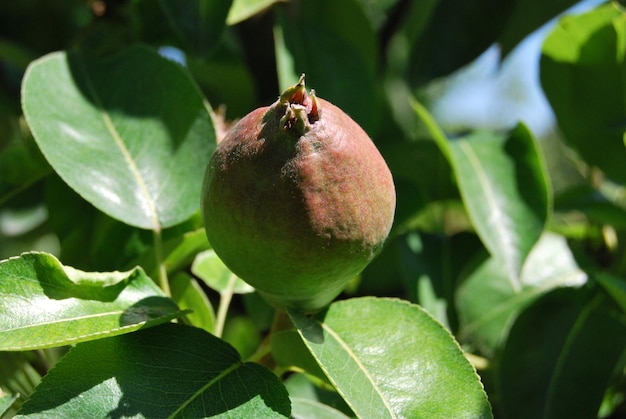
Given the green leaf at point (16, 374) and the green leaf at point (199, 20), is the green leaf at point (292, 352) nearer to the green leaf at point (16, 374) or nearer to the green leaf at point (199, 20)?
the green leaf at point (16, 374)

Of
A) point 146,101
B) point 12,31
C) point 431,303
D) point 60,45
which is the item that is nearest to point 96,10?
point 60,45

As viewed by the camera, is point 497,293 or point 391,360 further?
point 497,293

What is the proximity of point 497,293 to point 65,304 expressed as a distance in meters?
0.68

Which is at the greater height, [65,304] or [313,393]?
[65,304]

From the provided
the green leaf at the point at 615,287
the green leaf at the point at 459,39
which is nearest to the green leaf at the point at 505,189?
the green leaf at the point at 615,287

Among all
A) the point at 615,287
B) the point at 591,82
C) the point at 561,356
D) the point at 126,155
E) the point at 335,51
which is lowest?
the point at 561,356

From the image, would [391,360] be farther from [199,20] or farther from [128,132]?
[199,20]

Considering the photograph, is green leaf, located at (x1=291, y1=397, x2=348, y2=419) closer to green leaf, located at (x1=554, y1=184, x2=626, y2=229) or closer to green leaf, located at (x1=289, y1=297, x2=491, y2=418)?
green leaf, located at (x1=289, y1=297, x2=491, y2=418)

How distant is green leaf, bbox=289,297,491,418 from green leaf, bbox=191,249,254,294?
0.66 feet

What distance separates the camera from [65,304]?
25.7 inches

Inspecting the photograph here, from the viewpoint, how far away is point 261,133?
1.80 ft

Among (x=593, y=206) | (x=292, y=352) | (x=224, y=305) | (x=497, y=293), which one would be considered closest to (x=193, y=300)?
(x=224, y=305)

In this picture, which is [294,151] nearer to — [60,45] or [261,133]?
[261,133]

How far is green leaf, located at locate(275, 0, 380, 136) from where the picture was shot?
1125 millimetres
